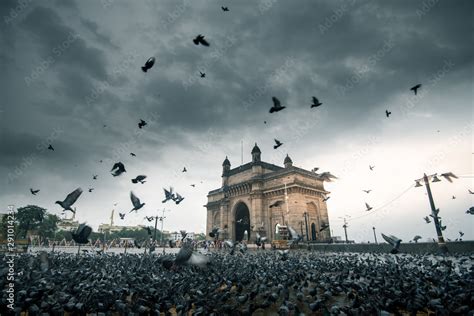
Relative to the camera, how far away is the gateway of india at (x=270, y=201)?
121ft

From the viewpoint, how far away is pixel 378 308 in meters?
4.63

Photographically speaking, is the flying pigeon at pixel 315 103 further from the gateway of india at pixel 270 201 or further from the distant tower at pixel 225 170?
the distant tower at pixel 225 170

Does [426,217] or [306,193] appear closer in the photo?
[426,217]

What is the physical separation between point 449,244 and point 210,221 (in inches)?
1528

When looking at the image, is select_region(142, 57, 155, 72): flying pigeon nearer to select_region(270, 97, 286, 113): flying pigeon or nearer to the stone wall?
select_region(270, 97, 286, 113): flying pigeon

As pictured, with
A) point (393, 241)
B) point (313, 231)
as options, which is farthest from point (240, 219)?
point (393, 241)

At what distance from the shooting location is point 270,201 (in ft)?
131

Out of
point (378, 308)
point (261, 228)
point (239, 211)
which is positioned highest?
point (239, 211)

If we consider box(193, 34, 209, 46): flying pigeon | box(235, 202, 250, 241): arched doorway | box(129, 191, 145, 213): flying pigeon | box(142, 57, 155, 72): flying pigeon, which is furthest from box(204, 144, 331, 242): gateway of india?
box(193, 34, 209, 46): flying pigeon

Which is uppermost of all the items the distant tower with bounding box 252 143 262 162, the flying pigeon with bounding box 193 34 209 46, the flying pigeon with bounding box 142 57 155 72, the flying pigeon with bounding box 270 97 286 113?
the distant tower with bounding box 252 143 262 162

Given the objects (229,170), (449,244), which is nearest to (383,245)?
(449,244)

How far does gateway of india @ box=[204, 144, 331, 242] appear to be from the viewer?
36.8 m

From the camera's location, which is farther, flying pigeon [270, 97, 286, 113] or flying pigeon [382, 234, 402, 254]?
flying pigeon [382, 234, 402, 254]

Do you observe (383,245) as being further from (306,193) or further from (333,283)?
(333,283)
